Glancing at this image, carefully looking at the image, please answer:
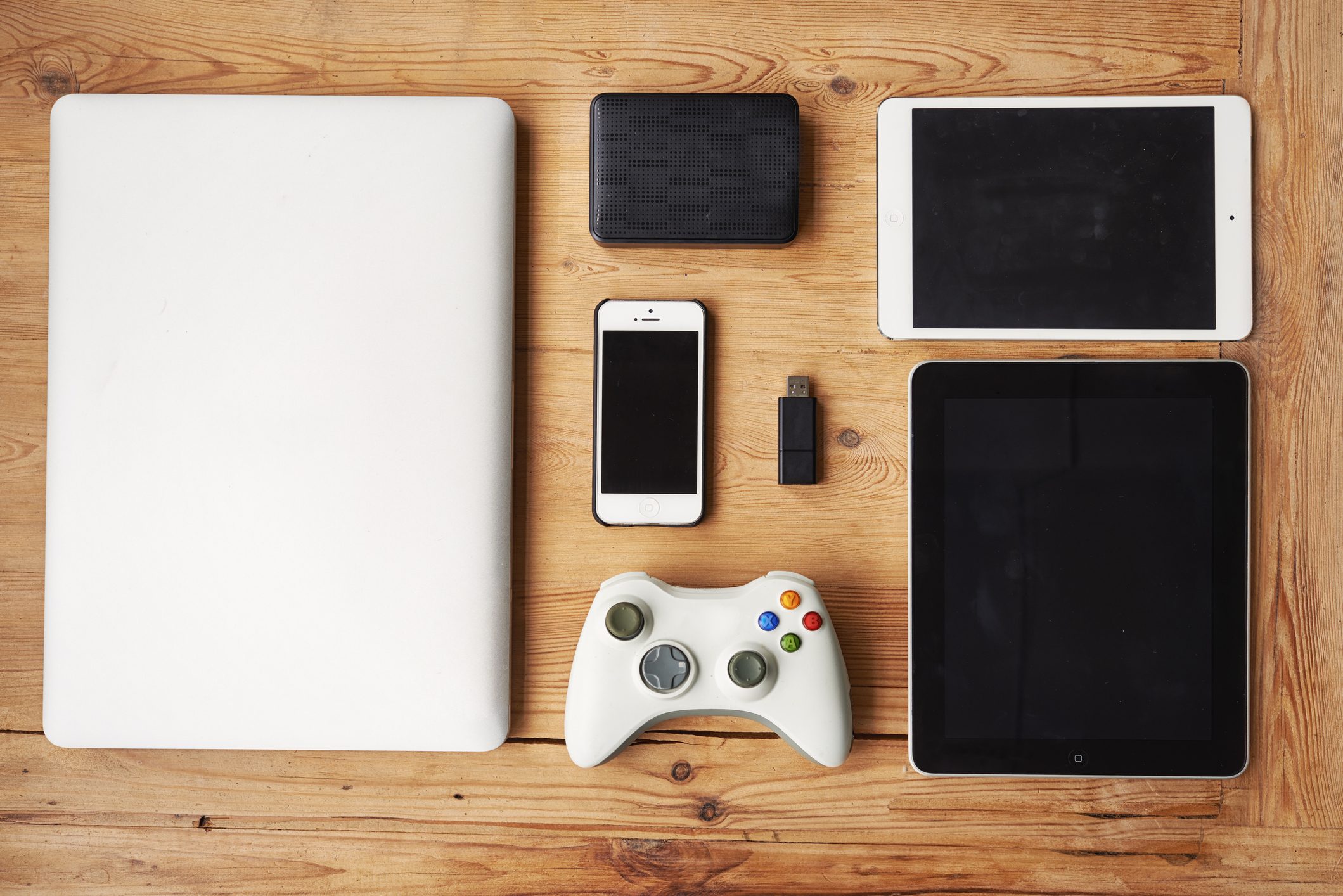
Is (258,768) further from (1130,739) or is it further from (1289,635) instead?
(1289,635)

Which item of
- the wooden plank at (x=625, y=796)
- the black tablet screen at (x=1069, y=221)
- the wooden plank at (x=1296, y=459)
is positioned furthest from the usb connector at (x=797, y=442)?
the wooden plank at (x=1296, y=459)

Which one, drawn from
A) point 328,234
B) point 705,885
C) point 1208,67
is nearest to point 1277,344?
point 1208,67

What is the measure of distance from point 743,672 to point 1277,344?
20.7 inches

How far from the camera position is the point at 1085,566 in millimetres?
593

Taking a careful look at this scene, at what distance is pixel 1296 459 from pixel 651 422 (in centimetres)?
54

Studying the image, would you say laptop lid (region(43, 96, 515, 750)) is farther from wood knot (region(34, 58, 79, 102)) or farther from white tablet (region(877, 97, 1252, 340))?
white tablet (region(877, 97, 1252, 340))

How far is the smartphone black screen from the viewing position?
611 mm

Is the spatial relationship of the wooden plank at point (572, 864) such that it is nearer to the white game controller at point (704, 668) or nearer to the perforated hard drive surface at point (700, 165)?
the white game controller at point (704, 668)

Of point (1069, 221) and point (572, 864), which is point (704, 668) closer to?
point (572, 864)

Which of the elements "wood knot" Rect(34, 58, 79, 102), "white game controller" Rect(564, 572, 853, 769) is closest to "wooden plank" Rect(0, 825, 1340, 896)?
"white game controller" Rect(564, 572, 853, 769)

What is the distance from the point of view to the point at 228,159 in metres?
0.60

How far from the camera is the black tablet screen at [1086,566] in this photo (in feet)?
1.94

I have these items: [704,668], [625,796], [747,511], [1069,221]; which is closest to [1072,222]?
[1069,221]

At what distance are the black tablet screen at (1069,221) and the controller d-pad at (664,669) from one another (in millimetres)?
334
